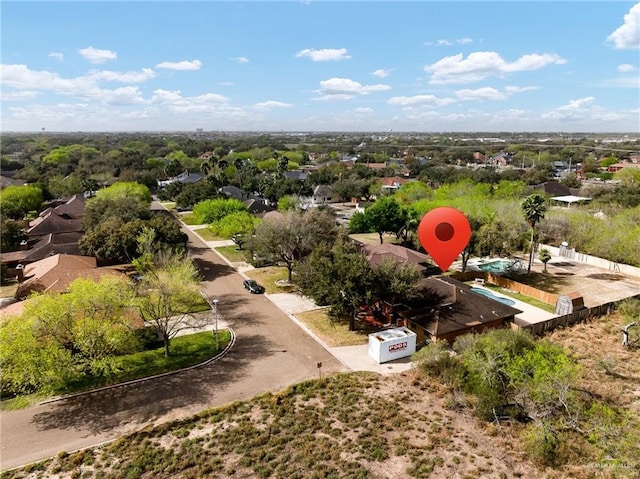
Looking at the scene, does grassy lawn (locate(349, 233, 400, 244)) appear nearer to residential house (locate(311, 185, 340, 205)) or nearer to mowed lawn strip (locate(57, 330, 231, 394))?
residential house (locate(311, 185, 340, 205))

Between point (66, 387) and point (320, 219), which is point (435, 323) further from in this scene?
point (66, 387)

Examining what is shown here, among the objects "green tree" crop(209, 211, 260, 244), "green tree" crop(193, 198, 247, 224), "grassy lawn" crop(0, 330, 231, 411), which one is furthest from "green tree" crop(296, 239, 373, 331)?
"green tree" crop(193, 198, 247, 224)

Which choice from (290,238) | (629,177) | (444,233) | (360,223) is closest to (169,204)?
(360,223)

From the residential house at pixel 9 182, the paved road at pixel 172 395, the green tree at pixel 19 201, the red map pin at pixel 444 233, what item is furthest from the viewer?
the residential house at pixel 9 182

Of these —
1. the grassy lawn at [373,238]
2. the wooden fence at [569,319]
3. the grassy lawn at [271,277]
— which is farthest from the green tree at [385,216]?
the wooden fence at [569,319]

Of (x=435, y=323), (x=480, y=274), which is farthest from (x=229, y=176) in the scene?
(x=435, y=323)

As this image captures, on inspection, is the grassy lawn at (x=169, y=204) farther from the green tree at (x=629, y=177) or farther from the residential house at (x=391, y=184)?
the green tree at (x=629, y=177)
